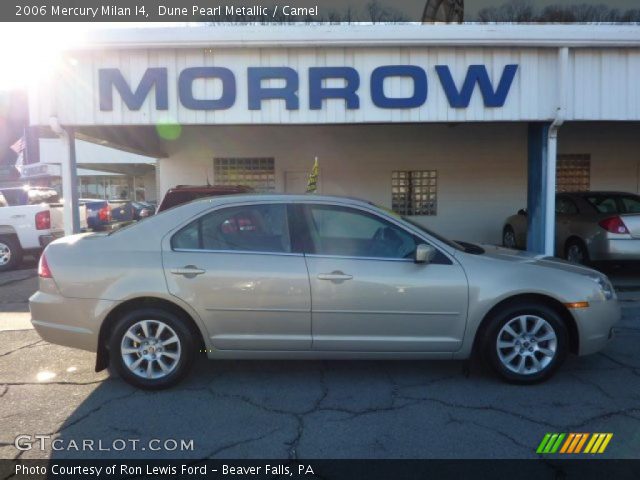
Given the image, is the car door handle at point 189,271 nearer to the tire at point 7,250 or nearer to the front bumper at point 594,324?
the front bumper at point 594,324

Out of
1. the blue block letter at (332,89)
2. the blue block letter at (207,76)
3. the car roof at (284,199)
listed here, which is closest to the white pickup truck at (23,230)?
the blue block letter at (207,76)

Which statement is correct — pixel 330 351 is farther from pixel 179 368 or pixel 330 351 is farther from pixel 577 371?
pixel 577 371

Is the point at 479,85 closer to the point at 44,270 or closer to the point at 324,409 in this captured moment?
the point at 324,409

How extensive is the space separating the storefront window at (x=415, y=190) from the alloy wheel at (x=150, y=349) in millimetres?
9348

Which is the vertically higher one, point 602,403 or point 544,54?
point 544,54

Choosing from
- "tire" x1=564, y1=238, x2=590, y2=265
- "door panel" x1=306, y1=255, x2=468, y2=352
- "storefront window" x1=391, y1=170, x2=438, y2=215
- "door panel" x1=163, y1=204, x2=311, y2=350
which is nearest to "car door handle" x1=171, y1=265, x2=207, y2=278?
"door panel" x1=163, y1=204, x2=311, y2=350

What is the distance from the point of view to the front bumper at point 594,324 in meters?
4.00

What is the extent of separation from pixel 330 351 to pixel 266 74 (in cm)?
458

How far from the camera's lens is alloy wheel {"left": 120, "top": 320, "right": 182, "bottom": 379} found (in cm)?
395

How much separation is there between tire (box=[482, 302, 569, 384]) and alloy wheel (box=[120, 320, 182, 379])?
2492 millimetres

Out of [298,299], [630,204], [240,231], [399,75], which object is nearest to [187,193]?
[399,75]

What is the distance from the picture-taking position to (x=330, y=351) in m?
3.97
